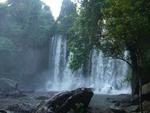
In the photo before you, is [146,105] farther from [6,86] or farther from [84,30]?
[6,86]

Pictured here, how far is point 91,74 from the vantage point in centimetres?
5928

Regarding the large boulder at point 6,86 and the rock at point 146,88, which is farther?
the large boulder at point 6,86

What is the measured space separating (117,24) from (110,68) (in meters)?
36.0

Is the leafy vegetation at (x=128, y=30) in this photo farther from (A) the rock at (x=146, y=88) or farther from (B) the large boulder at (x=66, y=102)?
(B) the large boulder at (x=66, y=102)

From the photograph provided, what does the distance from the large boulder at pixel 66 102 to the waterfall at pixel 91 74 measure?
68.6 feet

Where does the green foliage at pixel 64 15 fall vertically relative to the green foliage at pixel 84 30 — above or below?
above

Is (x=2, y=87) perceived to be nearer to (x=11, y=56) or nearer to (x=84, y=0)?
(x=11, y=56)

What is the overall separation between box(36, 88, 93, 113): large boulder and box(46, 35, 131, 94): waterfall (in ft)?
68.6

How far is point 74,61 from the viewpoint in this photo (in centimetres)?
3266

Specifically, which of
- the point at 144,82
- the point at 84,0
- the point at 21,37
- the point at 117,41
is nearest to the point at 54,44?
the point at 21,37

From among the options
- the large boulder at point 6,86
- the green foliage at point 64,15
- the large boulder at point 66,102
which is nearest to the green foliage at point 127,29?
the large boulder at point 66,102

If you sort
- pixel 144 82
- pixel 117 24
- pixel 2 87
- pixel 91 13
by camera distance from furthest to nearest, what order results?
1. pixel 2 87
2. pixel 91 13
3. pixel 144 82
4. pixel 117 24

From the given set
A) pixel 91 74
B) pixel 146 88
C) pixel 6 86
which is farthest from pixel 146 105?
pixel 6 86

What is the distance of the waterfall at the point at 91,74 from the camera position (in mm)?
54531
